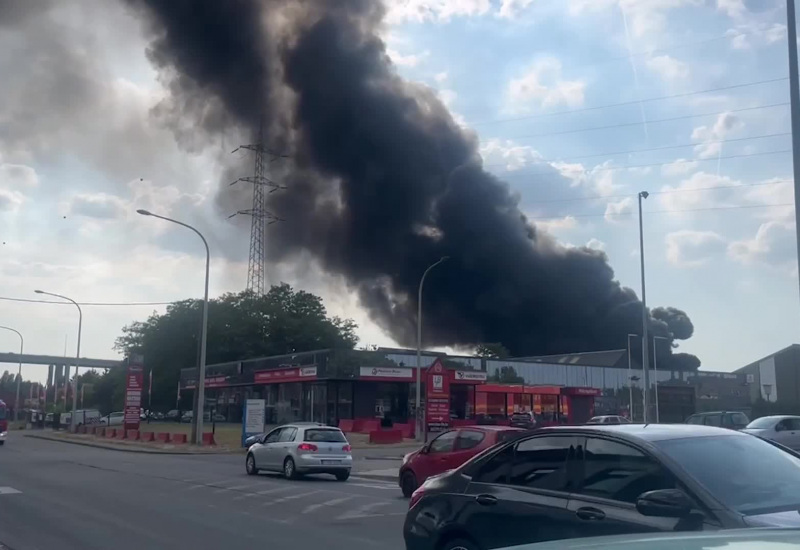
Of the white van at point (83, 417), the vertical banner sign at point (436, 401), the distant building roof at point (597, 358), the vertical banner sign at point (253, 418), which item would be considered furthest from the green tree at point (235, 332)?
the vertical banner sign at point (436, 401)

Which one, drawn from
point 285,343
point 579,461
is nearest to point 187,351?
point 285,343

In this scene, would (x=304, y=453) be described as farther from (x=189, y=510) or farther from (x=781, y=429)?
(x=781, y=429)

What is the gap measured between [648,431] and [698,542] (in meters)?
3.79

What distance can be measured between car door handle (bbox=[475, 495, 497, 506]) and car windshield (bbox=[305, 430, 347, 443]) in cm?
1613

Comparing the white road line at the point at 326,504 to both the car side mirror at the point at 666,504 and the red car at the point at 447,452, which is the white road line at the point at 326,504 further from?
the car side mirror at the point at 666,504

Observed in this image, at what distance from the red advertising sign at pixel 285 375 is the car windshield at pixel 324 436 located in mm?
30808

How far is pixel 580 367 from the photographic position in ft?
213

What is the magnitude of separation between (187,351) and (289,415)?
4199 centimetres

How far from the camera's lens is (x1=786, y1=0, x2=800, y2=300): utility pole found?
14375 mm

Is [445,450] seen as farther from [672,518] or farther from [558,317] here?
[558,317]

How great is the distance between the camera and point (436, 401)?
105 feet

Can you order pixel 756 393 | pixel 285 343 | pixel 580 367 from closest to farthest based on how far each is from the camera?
pixel 580 367, pixel 756 393, pixel 285 343

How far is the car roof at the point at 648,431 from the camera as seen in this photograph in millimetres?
6320

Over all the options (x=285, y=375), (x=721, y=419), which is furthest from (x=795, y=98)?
(x=285, y=375)
